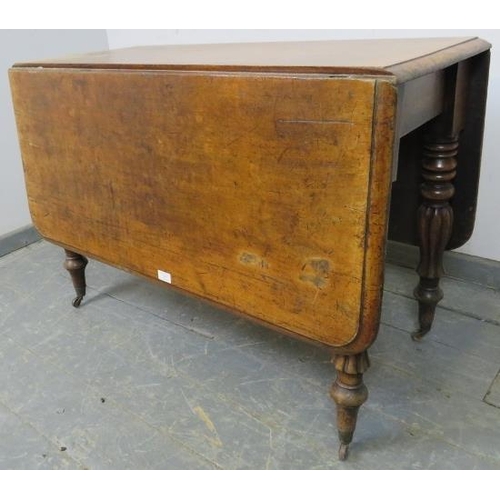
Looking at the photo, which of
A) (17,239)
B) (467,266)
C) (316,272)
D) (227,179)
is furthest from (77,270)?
(467,266)

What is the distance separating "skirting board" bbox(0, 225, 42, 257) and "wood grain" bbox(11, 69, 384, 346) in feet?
2.92

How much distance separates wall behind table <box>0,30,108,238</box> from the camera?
2076 millimetres

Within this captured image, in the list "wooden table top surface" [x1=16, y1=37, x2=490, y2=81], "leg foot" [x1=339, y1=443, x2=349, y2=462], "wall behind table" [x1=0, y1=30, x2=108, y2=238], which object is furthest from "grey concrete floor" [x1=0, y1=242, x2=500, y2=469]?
"wooden table top surface" [x1=16, y1=37, x2=490, y2=81]

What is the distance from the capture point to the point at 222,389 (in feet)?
4.44

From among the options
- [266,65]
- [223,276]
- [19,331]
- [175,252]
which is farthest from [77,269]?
[266,65]

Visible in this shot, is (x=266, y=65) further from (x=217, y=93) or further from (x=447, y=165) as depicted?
(x=447, y=165)

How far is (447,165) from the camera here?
1271 mm

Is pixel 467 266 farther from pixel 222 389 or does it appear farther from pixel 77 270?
pixel 77 270

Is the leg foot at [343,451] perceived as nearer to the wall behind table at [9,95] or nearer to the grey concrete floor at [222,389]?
the grey concrete floor at [222,389]

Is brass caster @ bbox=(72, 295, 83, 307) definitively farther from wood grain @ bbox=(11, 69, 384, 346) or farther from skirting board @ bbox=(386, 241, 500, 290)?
skirting board @ bbox=(386, 241, 500, 290)

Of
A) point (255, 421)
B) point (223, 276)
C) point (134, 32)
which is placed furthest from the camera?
point (134, 32)

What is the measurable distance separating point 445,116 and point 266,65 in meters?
0.48

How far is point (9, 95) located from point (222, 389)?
1.48 m

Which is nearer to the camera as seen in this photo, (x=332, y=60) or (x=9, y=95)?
(x=332, y=60)
